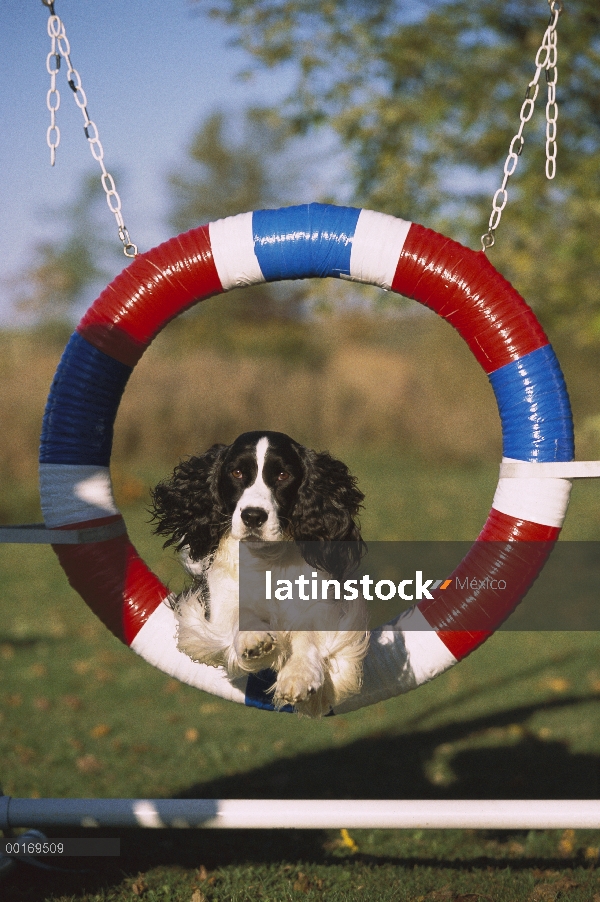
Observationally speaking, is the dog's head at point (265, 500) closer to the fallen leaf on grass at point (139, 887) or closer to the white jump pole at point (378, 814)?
the white jump pole at point (378, 814)

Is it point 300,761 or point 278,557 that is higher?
point 278,557

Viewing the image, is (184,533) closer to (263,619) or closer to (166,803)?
(263,619)

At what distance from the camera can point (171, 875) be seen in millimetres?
3578

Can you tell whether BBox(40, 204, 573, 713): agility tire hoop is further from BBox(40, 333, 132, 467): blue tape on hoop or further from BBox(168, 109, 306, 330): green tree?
BBox(168, 109, 306, 330): green tree

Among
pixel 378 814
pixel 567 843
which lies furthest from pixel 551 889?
pixel 378 814

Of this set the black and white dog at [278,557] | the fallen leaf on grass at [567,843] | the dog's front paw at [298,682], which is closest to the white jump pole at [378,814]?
the black and white dog at [278,557]

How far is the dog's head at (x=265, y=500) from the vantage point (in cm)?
283

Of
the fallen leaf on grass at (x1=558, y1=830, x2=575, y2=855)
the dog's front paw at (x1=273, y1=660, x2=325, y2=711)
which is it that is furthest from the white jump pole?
the fallen leaf on grass at (x1=558, y1=830, x2=575, y2=855)

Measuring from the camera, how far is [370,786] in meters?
4.70

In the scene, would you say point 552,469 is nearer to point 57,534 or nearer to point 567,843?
point 57,534

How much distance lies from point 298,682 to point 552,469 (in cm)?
114

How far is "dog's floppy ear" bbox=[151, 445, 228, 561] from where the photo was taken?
301cm

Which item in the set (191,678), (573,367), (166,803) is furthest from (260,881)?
(573,367)

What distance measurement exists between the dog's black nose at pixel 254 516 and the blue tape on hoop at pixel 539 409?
0.96 m
